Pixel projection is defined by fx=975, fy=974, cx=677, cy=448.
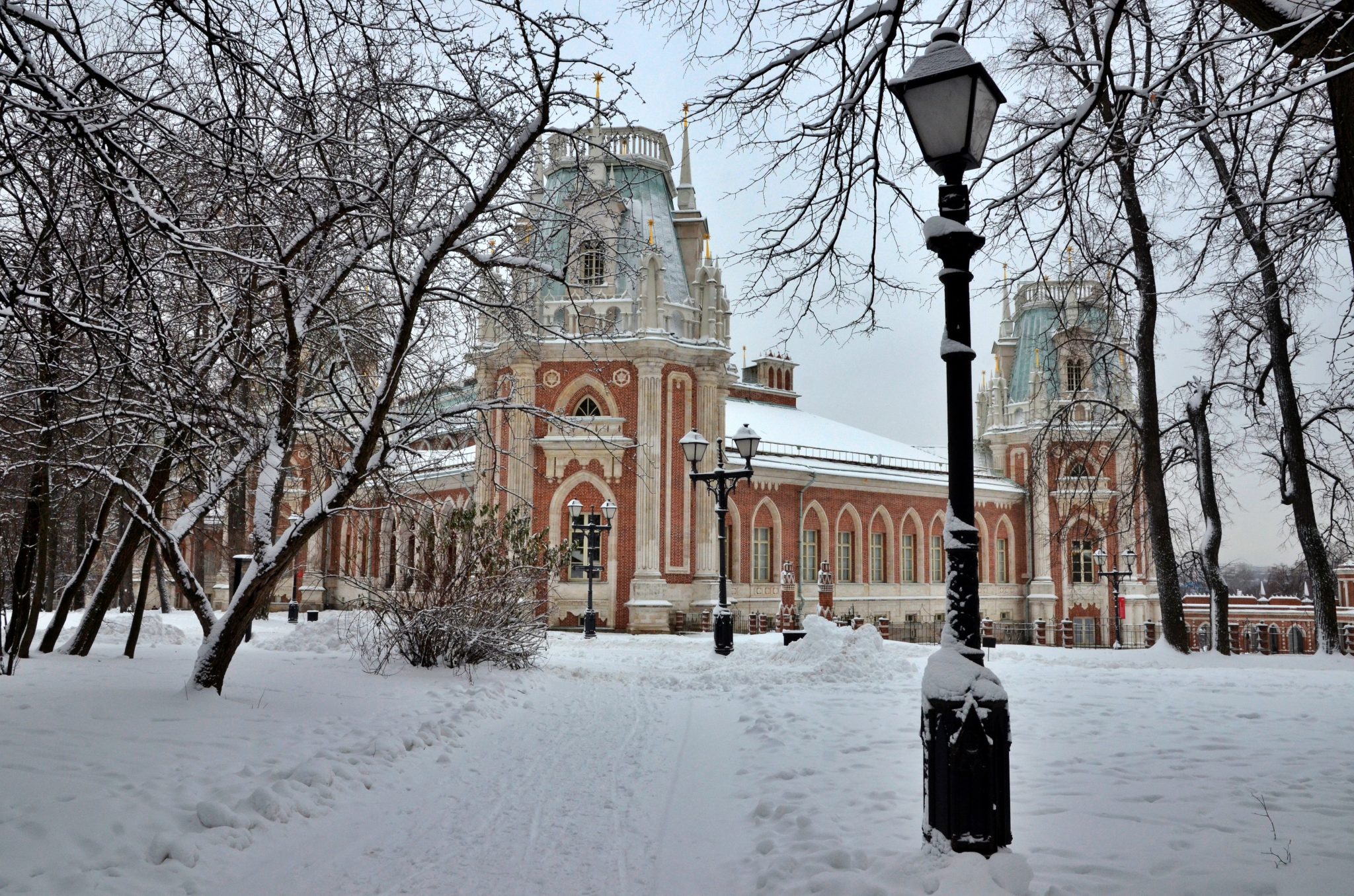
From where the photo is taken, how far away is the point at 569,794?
20.7ft

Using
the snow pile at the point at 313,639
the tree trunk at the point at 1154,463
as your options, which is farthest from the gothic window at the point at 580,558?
the tree trunk at the point at 1154,463

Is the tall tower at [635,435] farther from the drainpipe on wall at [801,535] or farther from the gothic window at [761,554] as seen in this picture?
the drainpipe on wall at [801,535]

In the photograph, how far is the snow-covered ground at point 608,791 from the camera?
4355 mm

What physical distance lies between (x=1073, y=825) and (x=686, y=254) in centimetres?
2856

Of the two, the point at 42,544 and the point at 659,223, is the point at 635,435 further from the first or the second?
the point at 42,544

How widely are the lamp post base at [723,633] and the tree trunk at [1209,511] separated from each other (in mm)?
8647

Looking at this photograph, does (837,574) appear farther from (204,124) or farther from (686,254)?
(204,124)

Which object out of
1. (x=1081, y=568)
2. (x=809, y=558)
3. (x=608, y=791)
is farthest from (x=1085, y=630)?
(x=608, y=791)

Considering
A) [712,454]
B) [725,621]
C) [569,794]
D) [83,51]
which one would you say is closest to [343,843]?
[569,794]

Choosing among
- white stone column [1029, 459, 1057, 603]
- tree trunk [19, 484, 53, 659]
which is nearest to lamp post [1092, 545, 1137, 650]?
white stone column [1029, 459, 1057, 603]

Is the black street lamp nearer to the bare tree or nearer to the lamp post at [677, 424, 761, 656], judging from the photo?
the lamp post at [677, 424, 761, 656]

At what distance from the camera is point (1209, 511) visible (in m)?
18.3

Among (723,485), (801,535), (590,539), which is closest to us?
(723,485)

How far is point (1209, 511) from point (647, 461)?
1540 centimetres
